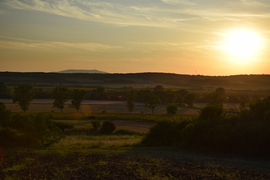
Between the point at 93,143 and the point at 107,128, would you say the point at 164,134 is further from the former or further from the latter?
the point at 107,128

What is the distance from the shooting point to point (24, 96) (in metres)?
81.7

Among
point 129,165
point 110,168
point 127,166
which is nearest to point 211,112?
point 129,165

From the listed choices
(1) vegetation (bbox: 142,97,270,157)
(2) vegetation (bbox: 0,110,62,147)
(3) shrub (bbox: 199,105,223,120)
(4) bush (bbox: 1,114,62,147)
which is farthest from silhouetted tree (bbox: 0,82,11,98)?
(3) shrub (bbox: 199,105,223,120)

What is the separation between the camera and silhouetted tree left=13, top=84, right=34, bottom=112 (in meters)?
80.7

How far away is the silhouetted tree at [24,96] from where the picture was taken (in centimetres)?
8070

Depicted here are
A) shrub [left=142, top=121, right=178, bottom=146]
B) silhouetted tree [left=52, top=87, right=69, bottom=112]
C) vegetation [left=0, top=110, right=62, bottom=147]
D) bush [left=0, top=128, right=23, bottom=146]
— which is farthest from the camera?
silhouetted tree [left=52, top=87, right=69, bottom=112]

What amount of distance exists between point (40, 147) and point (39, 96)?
10931 cm

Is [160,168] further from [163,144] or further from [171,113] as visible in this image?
[171,113]

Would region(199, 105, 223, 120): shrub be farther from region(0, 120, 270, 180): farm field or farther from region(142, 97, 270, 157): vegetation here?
region(0, 120, 270, 180): farm field

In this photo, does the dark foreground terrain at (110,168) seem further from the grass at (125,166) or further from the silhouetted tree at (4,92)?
the silhouetted tree at (4,92)

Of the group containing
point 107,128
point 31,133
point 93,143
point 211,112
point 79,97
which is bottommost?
point 107,128

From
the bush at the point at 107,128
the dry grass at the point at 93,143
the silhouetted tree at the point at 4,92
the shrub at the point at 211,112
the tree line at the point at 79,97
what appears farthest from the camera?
the silhouetted tree at the point at 4,92

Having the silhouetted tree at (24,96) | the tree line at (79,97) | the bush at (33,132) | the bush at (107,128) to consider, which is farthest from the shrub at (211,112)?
the silhouetted tree at (24,96)

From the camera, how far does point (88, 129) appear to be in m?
49.2
